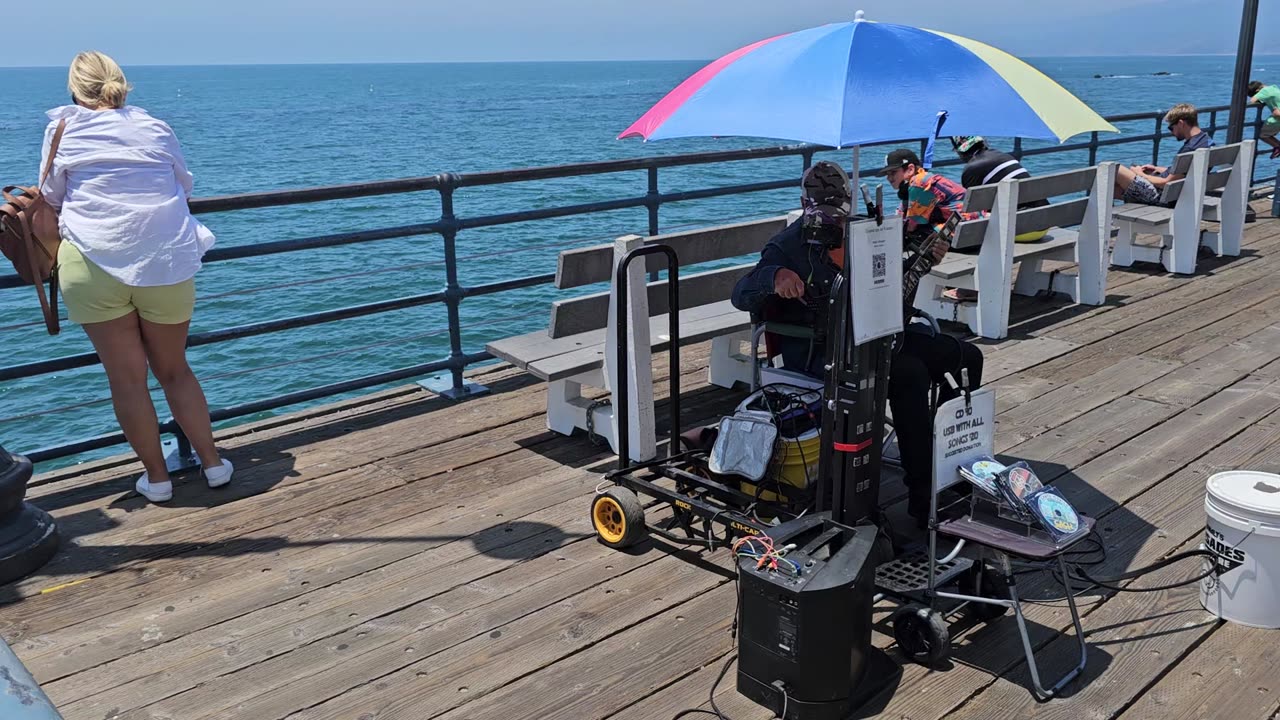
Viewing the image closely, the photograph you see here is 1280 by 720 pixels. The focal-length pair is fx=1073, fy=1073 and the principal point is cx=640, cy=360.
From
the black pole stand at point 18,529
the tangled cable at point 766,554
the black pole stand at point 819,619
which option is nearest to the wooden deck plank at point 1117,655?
the black pole stand at point 819,619

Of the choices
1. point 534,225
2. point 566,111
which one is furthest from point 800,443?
point 566,111

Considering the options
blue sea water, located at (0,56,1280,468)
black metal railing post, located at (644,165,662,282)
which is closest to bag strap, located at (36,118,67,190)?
blue sea water, located at (0,56,1280,468)

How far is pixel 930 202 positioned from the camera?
466cm

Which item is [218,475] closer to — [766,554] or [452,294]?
[452,294]

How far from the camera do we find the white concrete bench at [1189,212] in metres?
8.30

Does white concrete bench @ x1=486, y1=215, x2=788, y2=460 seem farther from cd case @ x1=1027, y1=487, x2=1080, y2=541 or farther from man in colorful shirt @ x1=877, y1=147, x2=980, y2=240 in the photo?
cd case @ x1=1027, y1=487, x2=1080, y2=541

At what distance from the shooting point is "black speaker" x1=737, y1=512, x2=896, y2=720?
2.88 m

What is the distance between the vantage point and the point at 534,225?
2694 cm

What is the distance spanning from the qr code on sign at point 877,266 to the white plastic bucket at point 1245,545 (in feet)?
4.25

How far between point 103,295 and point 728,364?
3119 mm

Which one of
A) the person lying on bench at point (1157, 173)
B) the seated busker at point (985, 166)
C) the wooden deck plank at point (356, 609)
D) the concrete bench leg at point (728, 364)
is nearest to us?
the wooden deck plank at point (356, 609)

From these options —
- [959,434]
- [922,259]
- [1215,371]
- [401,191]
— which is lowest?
[1215,371]

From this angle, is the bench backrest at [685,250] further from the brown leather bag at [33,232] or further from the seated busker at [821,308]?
the brown leather bag at [33,232]

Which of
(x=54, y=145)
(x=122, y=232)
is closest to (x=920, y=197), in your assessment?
(x=122, y=232)
